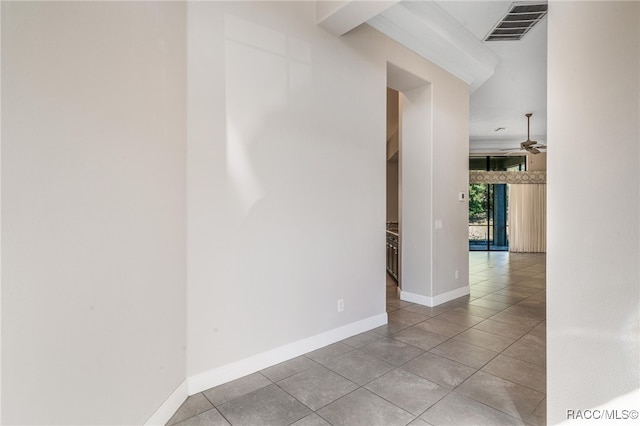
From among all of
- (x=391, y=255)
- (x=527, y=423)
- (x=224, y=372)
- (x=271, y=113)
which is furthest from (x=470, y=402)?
(x=391, y=255)

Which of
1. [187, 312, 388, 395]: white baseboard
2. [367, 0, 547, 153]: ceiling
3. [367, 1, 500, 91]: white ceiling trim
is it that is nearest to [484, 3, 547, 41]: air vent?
[367, 0, 547, 153]: ceiling

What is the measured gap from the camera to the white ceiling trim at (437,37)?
339 centimetres

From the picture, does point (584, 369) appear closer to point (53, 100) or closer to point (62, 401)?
point (62, 401)

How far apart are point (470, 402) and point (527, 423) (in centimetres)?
32

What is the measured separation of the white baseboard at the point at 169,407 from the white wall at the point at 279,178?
135mm

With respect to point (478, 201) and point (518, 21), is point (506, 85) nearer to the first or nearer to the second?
point (518, 21)

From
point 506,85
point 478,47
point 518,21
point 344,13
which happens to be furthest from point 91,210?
point 506,85

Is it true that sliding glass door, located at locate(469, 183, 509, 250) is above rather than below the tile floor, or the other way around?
above

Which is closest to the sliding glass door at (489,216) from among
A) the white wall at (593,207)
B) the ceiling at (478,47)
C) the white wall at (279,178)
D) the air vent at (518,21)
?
the ceiling at (478,47)

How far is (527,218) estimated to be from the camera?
33.0 ft

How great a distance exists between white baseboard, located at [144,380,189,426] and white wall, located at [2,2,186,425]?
52mm

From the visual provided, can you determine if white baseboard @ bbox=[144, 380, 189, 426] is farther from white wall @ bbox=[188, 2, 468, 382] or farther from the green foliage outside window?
the green foliage outside window

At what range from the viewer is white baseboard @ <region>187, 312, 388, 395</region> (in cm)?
227

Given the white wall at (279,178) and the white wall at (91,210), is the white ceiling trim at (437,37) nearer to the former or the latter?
the white wall at (279,178)
